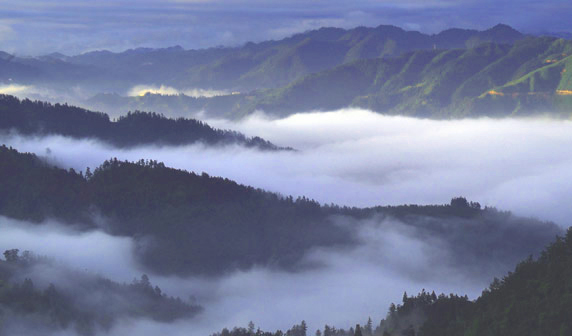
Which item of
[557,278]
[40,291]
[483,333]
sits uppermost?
[40,291]

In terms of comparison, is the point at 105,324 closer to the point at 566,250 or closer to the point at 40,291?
the point at 40,291

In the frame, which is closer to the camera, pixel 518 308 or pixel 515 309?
pixel 518 308

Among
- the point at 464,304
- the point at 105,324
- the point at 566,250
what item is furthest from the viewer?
the point at 105,324

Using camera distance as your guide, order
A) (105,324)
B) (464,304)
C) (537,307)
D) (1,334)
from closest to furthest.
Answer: (537,307) < (464,304) < (1,334) < (105,324)

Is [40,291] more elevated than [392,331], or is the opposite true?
[40,291]

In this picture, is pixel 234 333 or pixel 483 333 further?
pixel 234 333

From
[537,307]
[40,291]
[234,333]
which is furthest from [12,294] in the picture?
[537,307]

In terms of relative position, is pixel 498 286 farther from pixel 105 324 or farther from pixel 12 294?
pixel 12 294
